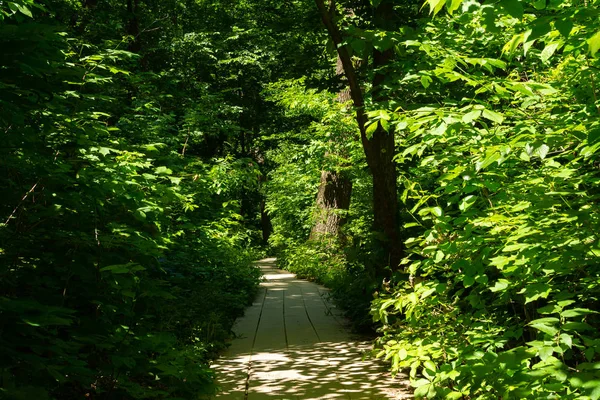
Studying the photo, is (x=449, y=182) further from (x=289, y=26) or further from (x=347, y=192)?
(x=347, y=192)

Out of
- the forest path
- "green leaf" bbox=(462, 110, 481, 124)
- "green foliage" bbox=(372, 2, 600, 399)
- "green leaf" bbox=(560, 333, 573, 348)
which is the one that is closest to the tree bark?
the forest path

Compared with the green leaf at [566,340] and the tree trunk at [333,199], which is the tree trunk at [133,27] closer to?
the tree trunk at [333,199]

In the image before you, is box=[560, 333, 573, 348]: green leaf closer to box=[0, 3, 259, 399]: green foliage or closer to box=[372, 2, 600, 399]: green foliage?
box=[372, 2, 600, 399]: green foliage

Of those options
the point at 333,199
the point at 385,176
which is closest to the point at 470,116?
the point at 385,176

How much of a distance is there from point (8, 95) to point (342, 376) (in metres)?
4.16

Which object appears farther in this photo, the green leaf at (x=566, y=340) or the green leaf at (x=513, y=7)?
the green leaf at (x=566, y=340)

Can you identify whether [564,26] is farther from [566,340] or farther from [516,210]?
[566,340]

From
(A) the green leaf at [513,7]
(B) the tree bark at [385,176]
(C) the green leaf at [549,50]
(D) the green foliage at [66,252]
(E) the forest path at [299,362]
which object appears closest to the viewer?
(A) the green leaf at [513,7]

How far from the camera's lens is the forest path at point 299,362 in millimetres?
4923

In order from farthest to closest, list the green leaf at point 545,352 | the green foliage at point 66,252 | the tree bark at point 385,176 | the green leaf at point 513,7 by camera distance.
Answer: the tree bark at point 385,176
the green foliage at point 66,252
the green leaf at point 545,352
the green leaf at point 513,7

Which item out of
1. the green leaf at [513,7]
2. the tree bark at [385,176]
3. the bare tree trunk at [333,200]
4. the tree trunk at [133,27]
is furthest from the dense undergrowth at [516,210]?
the bare tree trunk at [333,200]

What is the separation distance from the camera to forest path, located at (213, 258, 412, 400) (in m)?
4.92

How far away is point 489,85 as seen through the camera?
10.6ft

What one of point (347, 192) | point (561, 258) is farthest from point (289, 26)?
point (347, 192)
